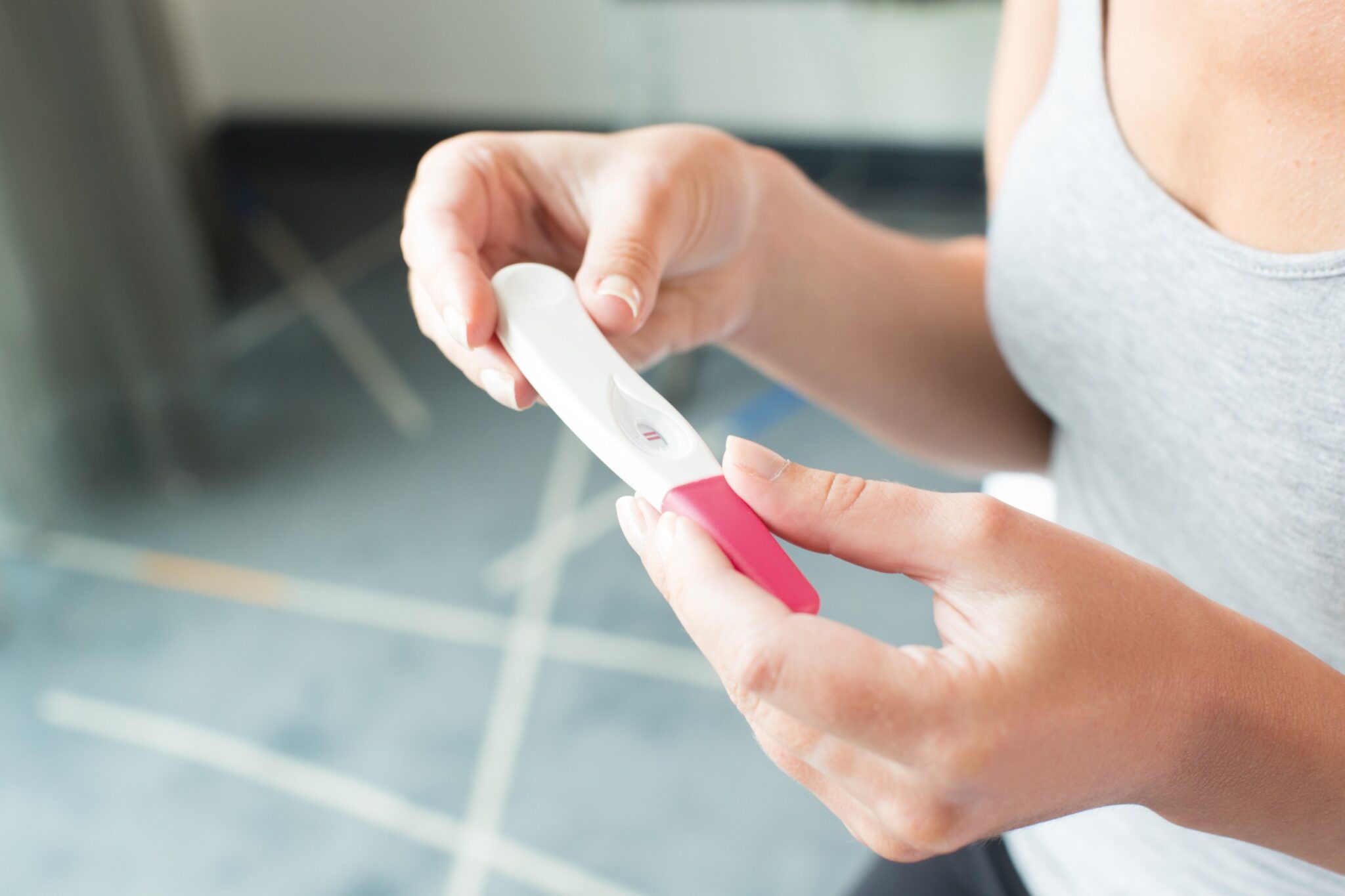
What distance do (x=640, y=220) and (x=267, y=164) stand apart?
246 cm

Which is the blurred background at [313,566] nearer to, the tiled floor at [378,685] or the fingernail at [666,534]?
the tiled floor at [378,685]

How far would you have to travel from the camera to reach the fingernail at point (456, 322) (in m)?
0.54

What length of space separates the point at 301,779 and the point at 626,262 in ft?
3.26

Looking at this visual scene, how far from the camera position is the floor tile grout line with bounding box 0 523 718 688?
147cm

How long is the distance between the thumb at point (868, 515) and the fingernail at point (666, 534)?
3 centimetres

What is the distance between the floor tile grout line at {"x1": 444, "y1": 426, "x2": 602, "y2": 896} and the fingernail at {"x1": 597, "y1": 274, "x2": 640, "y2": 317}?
877mm

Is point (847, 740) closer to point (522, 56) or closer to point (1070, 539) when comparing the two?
point (1070, 539)

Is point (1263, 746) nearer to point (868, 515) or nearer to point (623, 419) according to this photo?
point (868, 515)

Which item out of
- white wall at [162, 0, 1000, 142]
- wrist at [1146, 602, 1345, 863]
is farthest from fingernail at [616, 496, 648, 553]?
white wall at [162, 0, 1000, 142]

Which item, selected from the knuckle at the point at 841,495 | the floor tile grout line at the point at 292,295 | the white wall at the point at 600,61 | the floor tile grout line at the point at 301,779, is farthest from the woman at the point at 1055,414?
the white wall at the point at 600,61

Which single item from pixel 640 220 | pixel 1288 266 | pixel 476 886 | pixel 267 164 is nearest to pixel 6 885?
pixel 476 886

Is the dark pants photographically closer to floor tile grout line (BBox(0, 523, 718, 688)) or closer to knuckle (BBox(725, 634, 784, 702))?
knuckle (BBox(725, 634, 784, 702))

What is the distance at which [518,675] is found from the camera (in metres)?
1.45

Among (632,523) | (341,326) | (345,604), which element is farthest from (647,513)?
(341,326)
